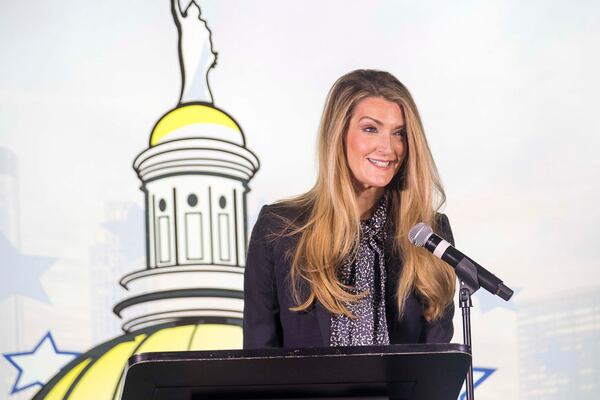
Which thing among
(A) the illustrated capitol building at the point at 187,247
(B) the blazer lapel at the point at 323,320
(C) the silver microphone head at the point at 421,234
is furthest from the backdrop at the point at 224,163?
(C) the silver microphone head at the point at 421,234

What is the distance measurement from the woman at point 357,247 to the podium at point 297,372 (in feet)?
3.94

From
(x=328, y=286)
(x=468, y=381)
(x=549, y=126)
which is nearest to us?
(x=468, y=381)

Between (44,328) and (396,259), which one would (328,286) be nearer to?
(396,259)

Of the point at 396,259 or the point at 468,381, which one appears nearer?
the point at 468,381

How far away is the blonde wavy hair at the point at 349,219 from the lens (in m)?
2.59

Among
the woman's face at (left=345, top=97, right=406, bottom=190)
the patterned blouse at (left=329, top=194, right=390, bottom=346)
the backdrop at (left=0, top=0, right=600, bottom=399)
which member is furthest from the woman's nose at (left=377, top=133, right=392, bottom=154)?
the backdrop at (left=0, top=0, right=600, bottom=399)

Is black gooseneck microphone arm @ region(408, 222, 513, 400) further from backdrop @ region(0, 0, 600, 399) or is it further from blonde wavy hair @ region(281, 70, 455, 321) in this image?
backdrop @ region(0, 0, 600, 399)

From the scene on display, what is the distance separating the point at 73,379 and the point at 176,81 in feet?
4.34

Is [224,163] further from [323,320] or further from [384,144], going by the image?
[323,320]

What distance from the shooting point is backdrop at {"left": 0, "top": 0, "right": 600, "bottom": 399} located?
3615 mm

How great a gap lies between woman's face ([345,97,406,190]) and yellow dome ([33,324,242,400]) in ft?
4.03

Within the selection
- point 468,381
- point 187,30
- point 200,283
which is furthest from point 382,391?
point 187,30

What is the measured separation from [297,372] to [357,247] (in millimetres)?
1375

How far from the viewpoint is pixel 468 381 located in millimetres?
1814
